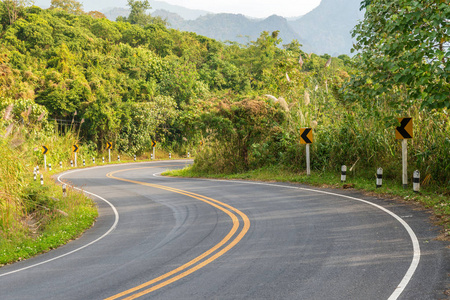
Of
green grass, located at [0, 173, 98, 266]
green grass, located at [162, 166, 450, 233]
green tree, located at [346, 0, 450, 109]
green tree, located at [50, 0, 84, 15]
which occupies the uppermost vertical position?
green tree, located at [50, 0, 84, 15]

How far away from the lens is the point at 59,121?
151 feet

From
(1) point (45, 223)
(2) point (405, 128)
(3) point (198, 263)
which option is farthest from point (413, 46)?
(1) point (45, 223)

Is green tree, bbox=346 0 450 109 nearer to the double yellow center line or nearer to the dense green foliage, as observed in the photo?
the double yellow center line

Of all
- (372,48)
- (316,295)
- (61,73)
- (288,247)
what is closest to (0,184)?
(288,247)

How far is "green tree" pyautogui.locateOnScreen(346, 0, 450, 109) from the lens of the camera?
9.03 meters

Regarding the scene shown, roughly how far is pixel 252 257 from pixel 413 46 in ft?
20.3

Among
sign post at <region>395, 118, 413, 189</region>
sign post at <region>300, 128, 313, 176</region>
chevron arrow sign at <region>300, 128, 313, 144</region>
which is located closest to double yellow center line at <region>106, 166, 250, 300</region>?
sign post at <region>395, 118, 413, 189</region>

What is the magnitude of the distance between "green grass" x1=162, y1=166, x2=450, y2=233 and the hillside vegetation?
1.02ft

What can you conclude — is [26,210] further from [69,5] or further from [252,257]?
[69,5]

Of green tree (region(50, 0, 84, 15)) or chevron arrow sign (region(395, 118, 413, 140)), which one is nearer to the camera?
chevron arrow sign (region(395, 118, 413, 140))

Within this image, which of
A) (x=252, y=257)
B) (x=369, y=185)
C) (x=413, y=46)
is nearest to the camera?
(x=252, y=257)

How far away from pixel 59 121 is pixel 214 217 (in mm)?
38865

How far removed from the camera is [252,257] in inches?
291

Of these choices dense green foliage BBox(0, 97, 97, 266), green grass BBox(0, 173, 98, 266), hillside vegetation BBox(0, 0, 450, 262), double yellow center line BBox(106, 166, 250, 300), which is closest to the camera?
double yellow center line BBox(106, 166, 250, 300)
